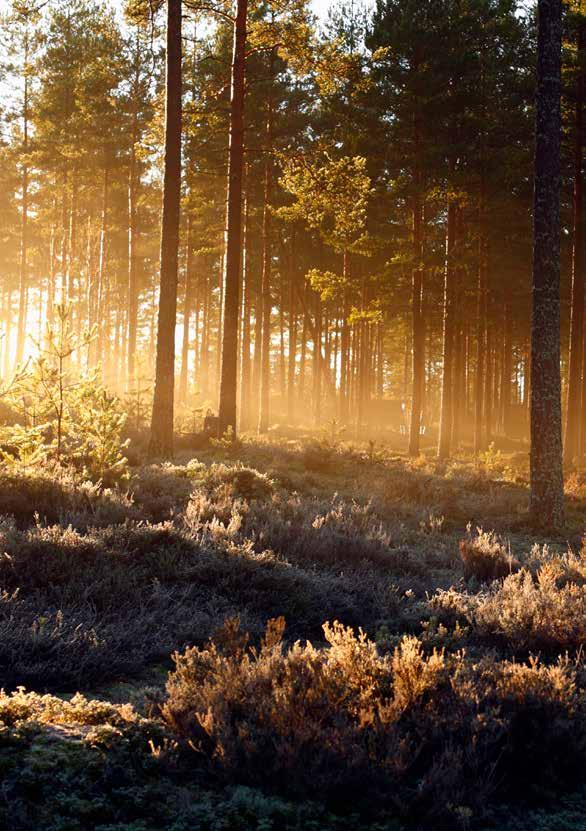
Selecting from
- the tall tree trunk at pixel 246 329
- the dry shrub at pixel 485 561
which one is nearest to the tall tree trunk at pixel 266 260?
the tall tree trunk at pixel 246 329

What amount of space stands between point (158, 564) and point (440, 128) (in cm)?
1879

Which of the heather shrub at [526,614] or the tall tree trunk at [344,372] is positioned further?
the tall tree trunk at [344,372]

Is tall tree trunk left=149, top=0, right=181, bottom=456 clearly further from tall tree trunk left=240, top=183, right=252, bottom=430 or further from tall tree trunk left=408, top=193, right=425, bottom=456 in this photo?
tall tree trunk left=240, top=183, right=252, bottom=430

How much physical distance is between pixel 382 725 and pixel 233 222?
14.9 meters

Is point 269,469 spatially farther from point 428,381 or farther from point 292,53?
point 428,381

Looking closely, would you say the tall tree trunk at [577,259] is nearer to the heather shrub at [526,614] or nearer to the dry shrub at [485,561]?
the dry shrub at [485,561]

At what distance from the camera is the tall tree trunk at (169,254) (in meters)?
14.1

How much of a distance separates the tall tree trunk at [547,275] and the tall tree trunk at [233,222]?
25.8 ft

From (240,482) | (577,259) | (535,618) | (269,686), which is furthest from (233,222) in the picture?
(269,686)

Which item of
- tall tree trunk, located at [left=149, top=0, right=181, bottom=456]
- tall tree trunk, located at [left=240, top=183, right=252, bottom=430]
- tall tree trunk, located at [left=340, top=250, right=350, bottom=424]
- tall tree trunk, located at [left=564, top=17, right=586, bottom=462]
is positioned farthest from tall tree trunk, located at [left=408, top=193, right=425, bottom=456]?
tall tree trunk, located at [left=340, top=250, right=350, bottom=424]

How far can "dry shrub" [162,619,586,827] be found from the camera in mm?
2875

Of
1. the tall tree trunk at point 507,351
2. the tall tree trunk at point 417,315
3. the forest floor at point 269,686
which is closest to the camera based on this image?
the forest floor at point 269,686

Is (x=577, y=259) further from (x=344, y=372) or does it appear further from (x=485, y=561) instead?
(x=344, y=372)

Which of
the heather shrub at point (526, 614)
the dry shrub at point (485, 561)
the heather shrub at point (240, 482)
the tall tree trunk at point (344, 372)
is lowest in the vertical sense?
the dry shrub at point (485, 561)
